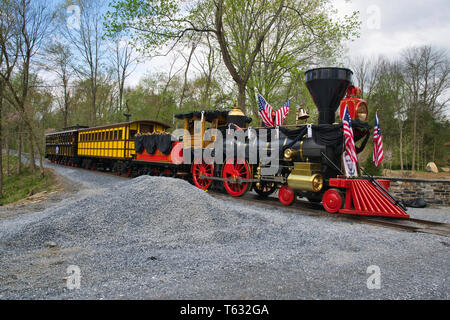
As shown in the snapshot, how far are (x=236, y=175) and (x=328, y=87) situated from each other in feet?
12.5

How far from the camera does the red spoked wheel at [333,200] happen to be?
22.2ft

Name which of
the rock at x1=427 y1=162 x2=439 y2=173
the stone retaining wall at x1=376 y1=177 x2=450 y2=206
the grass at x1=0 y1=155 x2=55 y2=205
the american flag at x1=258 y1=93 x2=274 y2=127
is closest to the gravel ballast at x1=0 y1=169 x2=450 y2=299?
the american flag at x1=258 y1=93 x2=274 y2=127

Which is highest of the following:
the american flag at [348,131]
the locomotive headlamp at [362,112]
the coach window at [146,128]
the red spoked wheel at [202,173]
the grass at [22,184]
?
the coach window at [146,128]

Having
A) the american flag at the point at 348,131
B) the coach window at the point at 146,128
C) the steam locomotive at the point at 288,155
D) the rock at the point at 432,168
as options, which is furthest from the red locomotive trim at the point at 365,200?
the rock at the point at 432,168

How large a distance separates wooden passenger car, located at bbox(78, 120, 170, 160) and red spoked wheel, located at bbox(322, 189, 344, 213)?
1093cm

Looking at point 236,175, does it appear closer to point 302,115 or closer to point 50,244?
→ point 302,115

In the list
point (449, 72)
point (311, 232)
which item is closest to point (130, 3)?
point (311, 232)

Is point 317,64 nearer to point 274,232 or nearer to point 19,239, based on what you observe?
point 274,232

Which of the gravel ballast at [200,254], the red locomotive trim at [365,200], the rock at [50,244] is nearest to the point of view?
the gravel ballast at [200,254]

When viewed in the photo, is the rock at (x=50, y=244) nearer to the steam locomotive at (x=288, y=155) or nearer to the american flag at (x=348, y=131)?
the steam locomotive at (x=288, y=155)

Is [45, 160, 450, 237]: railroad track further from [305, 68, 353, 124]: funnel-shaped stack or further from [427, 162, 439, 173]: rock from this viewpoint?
[427, 162, 439, 173]: rock

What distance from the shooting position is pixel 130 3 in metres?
14.3

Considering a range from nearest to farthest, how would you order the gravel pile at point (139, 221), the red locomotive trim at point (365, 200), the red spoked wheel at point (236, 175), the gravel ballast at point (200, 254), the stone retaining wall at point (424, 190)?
the gravel ballast at point (200, 254) → the gravel pile at point (139, 221) → the red locomotive trim at point (365, 200) → the red spoked wheel at point (236, 175) → the stone retaining wall at point (424, 190)

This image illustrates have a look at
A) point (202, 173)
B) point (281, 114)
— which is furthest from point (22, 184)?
point (281, 114)
